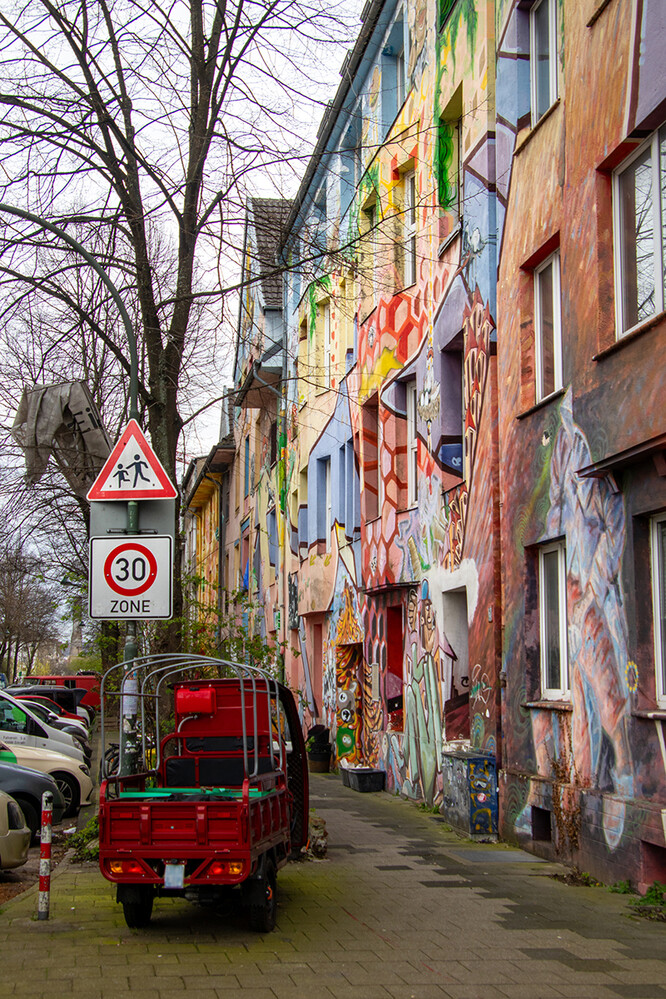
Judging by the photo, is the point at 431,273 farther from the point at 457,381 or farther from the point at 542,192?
the point at 542,192

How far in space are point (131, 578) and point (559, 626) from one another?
5.22 metres

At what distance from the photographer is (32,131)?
458 inches

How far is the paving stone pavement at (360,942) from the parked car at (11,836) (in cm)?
53

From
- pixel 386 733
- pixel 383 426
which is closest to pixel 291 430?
pixel 383 426

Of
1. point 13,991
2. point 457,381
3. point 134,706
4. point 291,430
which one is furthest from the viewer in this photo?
point 291,430

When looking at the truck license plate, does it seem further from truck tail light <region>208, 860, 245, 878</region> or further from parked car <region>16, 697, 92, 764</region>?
parked car <region>16, 697, 92, 764</region>

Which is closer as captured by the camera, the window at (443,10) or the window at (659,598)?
the window at (659,598)

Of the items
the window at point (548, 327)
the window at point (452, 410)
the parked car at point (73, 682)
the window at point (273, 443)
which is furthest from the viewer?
the parked car at point (73, 682)

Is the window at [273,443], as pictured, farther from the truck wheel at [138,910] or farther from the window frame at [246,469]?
the truck wheel at [138,910]

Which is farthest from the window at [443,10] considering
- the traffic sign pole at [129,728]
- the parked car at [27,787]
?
the parked car at [27,787]

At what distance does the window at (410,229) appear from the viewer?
61.1 ft

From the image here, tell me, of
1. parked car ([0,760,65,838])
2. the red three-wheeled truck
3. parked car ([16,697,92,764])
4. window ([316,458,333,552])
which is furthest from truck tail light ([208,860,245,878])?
window ([316,458,333,552])

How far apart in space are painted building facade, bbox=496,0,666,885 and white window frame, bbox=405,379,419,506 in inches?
190

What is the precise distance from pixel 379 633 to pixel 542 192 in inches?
370
